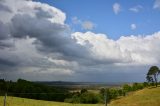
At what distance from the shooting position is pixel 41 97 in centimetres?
10962

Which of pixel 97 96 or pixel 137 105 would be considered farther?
pixel 97 96

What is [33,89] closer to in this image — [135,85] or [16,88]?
[16,88]

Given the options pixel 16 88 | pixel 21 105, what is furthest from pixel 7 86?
pixel 21 105

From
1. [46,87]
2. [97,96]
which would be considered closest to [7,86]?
[46,87]

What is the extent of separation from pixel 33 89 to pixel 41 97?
438 inches

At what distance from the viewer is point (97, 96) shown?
9812 centimetres

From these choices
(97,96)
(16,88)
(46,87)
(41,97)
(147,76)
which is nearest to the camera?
(97,96)

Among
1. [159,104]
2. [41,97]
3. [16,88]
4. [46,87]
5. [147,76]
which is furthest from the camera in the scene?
[46,87]

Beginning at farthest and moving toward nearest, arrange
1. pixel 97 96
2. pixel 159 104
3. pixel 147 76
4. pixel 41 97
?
pixel 147 76 < pixel 41 97 < pixel 97 96 < pixel 159 104

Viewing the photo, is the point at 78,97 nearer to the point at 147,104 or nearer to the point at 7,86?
the point at 7,86

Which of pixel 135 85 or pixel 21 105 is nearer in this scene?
pixel 21 105

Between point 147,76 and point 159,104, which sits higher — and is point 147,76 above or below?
above

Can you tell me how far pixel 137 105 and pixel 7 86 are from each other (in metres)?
72.4

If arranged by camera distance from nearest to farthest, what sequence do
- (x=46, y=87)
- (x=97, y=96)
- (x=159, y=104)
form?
(x=159, y=104), (x=97, y=96), (x=46, y=87)
